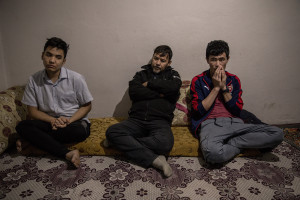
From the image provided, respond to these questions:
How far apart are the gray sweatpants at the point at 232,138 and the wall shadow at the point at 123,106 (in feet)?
3.51

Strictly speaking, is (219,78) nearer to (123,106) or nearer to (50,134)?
(123,106)

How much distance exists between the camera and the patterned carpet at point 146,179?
4.68 feet

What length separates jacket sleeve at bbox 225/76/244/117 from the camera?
1.92 meters

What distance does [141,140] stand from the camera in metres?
1.80

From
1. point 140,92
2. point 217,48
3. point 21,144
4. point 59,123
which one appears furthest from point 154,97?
point 21,144

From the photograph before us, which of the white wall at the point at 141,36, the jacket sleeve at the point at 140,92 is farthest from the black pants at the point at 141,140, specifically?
the white wall at the point at 141,36

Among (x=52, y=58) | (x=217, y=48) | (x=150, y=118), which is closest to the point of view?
(x=52, y=58)

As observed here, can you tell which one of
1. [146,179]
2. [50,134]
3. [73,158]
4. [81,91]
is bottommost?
[146,179]

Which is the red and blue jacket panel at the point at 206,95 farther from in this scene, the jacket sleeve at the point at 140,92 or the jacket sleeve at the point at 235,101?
the jacket sleeve at the point at 140,92

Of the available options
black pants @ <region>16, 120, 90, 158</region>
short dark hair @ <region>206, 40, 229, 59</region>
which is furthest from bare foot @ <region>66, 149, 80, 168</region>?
short dark hair @ <region>206, 40, 229, 59</region>

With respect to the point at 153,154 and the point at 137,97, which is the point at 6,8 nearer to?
the point at 137,97

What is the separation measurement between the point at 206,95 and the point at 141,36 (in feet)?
3.42

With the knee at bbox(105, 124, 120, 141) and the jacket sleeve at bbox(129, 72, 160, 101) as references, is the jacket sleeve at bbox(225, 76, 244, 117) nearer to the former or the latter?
the jacket sleeve at bbox(129, 72, 160, 101)

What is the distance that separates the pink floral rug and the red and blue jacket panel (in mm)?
422
